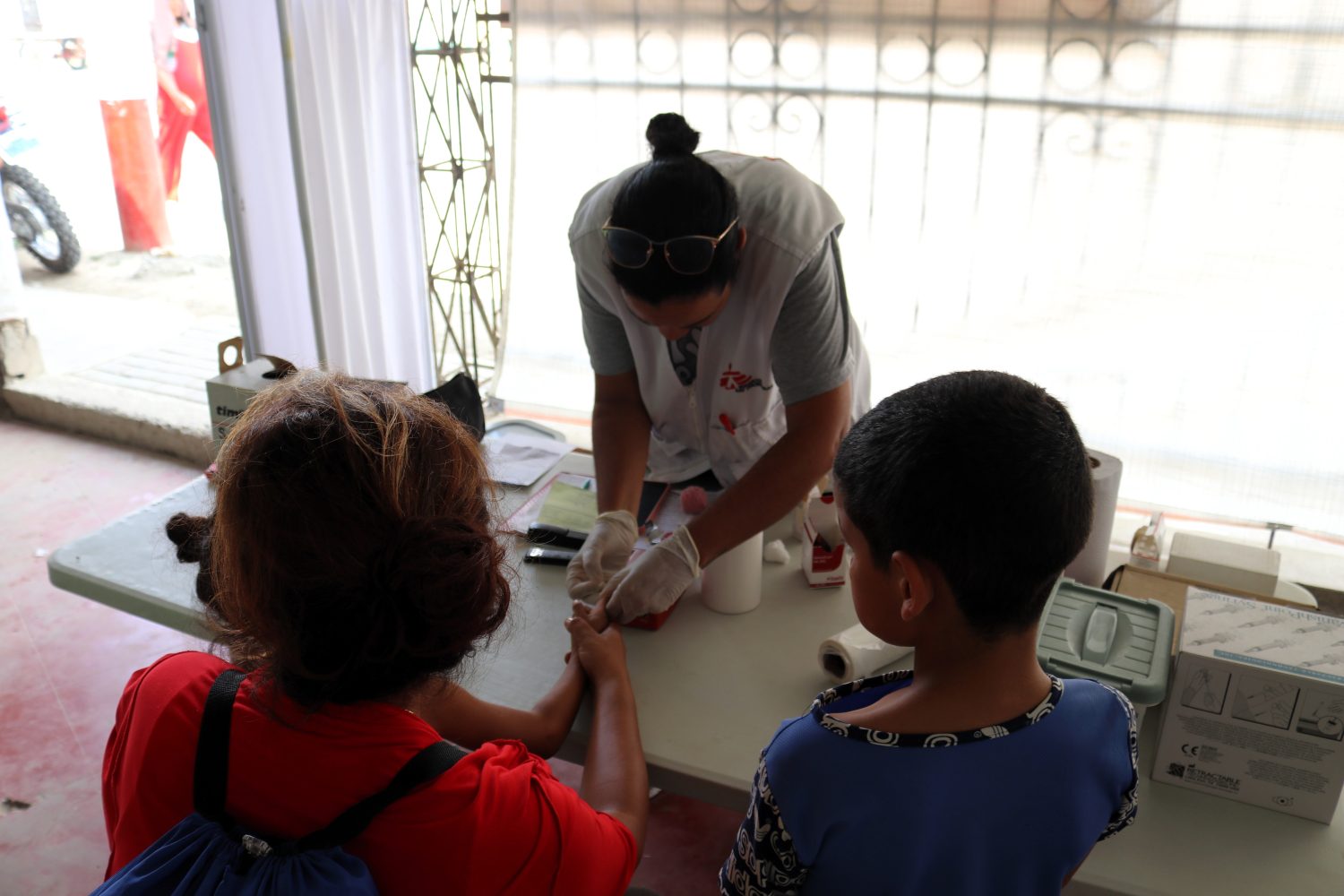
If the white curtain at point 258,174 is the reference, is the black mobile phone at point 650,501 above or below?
below

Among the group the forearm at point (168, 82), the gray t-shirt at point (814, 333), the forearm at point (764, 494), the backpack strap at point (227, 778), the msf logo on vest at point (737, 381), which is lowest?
the forearm at point (764, 494)

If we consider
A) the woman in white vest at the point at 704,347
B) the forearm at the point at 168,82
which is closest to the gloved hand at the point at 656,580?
the woman in white vest at the point at 704,347

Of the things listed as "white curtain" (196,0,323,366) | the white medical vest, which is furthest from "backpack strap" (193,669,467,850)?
"white curtain" (196,0,323,366)

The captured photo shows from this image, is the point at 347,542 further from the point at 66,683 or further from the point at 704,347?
the point at 66,683

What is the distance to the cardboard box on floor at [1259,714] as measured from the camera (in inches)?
43.2

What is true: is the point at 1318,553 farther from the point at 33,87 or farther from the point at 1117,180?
the point at 33,87

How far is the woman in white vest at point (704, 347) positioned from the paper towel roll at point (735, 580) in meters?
0.02

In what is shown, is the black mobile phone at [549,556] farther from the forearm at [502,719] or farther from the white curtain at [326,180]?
the white curtain at [326,180]

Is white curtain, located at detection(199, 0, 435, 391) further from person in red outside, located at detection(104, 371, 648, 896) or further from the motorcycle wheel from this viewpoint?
the motorcycle wheel

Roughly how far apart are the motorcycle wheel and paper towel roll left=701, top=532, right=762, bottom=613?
16.7 ft

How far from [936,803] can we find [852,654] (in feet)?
1.54

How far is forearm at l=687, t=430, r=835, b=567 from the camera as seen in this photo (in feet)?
4.88

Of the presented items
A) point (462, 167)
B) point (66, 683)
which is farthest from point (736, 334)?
point (66, 683)

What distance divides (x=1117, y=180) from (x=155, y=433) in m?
3.30
